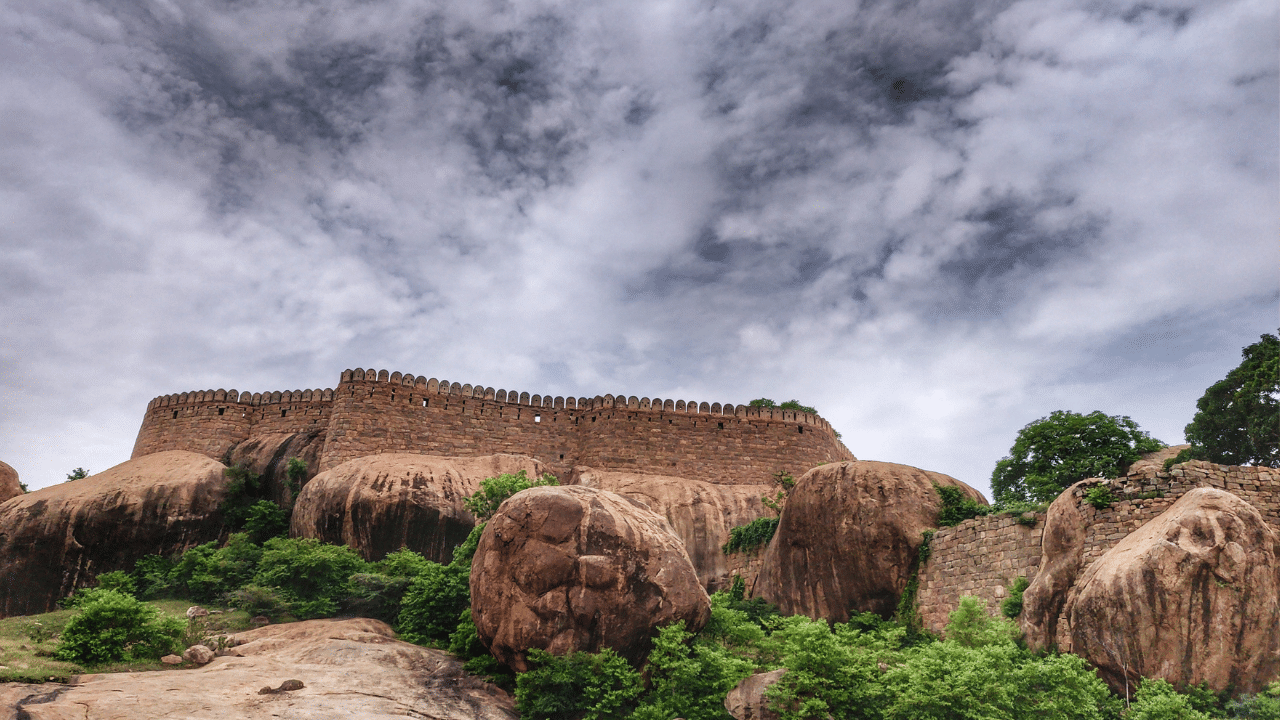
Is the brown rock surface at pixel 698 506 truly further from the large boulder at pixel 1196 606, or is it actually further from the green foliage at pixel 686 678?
the large boulder at pixel 1196 606

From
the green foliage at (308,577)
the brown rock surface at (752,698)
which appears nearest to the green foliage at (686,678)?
the brown rock surface at (752,698)

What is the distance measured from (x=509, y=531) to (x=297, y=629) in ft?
21.8

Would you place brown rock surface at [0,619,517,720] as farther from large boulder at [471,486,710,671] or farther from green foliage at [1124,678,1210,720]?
green foliage at [1124,678,1210,720]

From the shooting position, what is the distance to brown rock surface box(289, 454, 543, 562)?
2338 centimetres

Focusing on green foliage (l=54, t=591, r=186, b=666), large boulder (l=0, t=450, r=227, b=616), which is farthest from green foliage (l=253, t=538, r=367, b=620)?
large boulder (l=0, t=450, r=227, b=616)

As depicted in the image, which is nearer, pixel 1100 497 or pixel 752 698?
pixel 752 698

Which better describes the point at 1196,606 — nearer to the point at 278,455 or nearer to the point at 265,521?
the point at 265,521

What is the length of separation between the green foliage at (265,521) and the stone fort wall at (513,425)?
3.59 metres

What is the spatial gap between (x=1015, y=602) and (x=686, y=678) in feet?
23.3

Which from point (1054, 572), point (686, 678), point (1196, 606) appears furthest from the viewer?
point (1054, 572)

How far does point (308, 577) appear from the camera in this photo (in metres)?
19.4

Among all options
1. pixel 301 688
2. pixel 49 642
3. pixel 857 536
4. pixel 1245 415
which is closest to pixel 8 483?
pixel 49 642

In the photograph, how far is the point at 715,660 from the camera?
13227mm

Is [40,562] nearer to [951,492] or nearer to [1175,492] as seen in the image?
[951,492]
